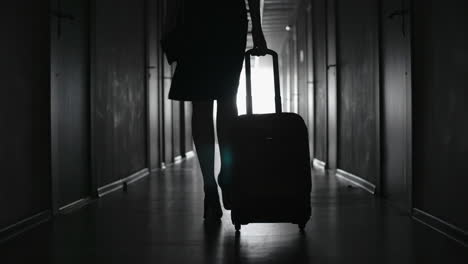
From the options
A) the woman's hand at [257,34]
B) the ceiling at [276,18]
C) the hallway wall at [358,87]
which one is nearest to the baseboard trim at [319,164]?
the hallway wall at [358,87]

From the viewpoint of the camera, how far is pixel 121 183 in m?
4.11

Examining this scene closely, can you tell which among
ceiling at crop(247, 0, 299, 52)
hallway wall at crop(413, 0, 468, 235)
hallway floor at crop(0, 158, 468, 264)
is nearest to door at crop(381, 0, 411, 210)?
hallway wall at crop(413, 0, 468, 235)

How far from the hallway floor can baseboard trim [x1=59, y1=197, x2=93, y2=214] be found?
0.21 ft

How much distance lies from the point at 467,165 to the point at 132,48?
11.2 feet

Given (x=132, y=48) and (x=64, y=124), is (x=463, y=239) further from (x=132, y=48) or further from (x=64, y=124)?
(x=132, y=48)

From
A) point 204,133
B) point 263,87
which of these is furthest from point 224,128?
point 263,87

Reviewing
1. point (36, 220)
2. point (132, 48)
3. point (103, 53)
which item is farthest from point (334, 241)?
point (132, 48)

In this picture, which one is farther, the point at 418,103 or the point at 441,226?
the point at 418,103

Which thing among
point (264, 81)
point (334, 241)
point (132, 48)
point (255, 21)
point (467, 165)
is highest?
point (264, 81)

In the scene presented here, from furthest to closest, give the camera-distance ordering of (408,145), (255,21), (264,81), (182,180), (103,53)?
(264,81) → (182,180) → (103,53) → (408,145) → (255,21)

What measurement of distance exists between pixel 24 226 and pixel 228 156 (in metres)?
0.96

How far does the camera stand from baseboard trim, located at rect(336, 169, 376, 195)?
11.9 feet

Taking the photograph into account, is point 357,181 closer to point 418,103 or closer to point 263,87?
point 418,103

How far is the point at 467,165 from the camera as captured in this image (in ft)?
6.47
